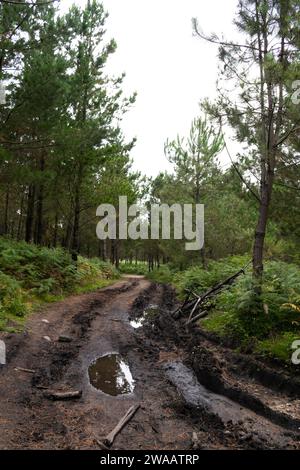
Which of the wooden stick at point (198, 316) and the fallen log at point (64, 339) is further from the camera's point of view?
the wooden stick at point (198, 316)

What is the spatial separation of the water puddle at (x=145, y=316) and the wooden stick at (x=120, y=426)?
6.30m

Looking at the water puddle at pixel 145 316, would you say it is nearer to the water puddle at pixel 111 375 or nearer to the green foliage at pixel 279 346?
the water puddle at pixel 111 375

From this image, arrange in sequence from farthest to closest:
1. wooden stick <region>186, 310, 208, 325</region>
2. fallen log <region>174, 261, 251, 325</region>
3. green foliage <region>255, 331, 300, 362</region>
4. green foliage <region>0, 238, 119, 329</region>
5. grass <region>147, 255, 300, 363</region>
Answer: fallen log <region>174, 261, 251, 325</region> → wooden stick <region>186, 310, 208, 325</region> → green foliage <region>0, 238, 119, 329</region> → grass <region>147, 255, 300, 363</region> → green foliage <region>255, 331, 300, 362</region>

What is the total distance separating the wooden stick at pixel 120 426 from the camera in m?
4.80

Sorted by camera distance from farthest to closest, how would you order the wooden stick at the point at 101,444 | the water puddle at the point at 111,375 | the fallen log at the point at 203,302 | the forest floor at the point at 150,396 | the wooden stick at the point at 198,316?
the fallen log at the point at 203,302, the wooden stick at the point at 198,316, the water puddle at the point at 111,375, the forest floor at the point at 150,396, the wooden stick at the point at 101,444

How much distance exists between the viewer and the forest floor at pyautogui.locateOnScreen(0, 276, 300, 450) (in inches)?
198

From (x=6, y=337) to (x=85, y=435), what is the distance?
4.60 metres

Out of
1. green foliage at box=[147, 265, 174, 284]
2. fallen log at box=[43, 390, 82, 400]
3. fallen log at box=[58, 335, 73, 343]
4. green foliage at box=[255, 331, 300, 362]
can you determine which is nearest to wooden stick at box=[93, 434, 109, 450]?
fallen log at box=[43, 390, 82, 400]

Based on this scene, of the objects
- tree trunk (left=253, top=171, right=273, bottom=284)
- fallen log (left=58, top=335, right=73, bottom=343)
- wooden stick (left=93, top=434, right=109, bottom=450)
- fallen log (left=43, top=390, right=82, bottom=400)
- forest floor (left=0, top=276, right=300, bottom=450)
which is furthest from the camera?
tree trunk (left=253, top=171, right=273, bottom=284)

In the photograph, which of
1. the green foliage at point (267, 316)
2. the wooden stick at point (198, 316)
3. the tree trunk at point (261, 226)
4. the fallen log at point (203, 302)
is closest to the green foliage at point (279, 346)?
the green foliage at point (267, 316)

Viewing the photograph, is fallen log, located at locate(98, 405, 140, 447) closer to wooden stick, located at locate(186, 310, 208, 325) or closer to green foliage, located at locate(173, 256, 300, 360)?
green foliage, located at locate(173, 256, 300, 360)

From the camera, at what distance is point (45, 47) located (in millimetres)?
13242
